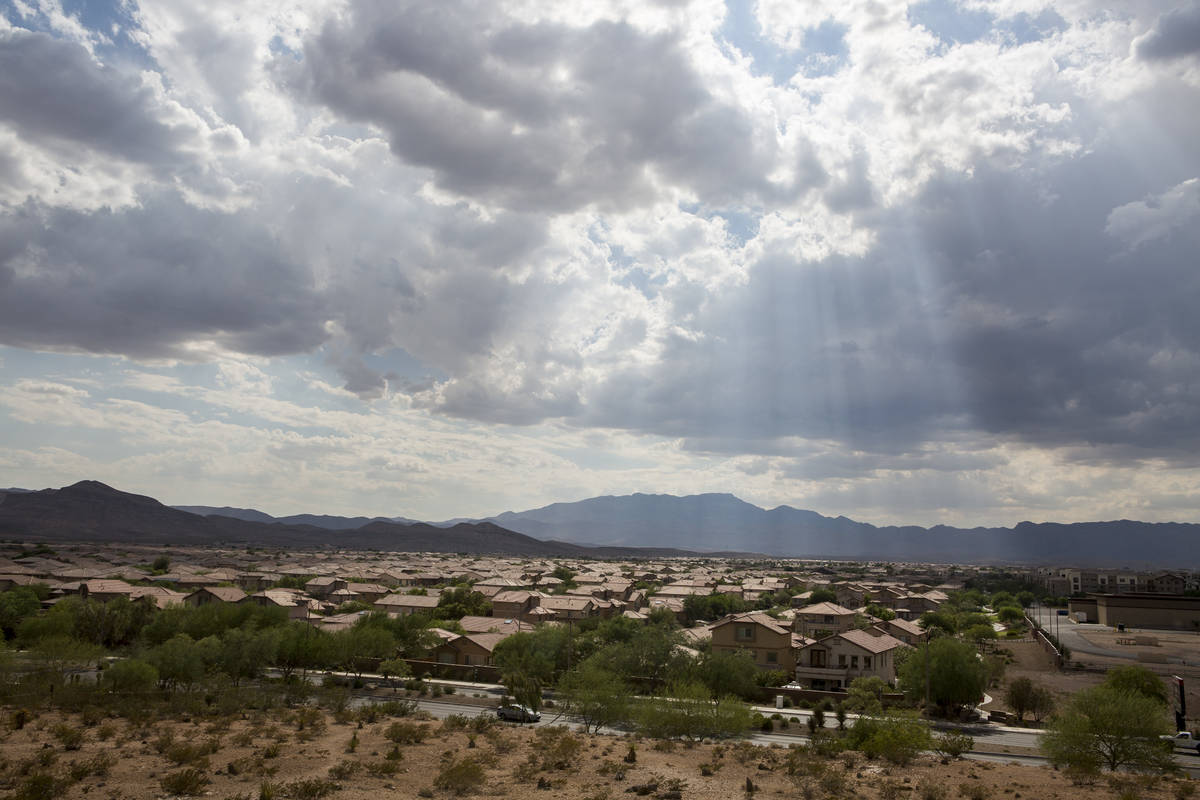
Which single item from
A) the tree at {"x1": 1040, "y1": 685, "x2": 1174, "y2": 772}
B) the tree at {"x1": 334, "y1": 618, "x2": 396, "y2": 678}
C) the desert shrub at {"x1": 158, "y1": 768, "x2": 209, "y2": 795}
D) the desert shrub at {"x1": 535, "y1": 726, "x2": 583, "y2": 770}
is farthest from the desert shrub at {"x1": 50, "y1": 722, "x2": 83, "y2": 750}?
the tree at {"x1": 1040, "y1": 685, "x2": 1174, "y2": 772}

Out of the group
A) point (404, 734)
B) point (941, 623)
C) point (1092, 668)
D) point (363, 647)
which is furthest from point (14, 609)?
point (1092, 668)

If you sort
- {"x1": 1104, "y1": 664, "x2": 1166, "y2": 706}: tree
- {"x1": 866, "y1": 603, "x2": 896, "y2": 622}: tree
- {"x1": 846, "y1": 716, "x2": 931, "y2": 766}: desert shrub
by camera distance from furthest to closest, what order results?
{"x1": 866, "y1": 603, "x2": 896, "y2": 622}: tree < {"x1": 1104, "y1": 664, "x2": 1166, "y2": 706}: tree < {"x1": 846, "y1": 716, "x2": 931, "y2": 766}: desert shrub

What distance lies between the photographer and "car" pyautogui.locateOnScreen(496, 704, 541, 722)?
47.0 m

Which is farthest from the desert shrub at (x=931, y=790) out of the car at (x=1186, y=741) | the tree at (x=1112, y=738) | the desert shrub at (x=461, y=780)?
the car at (x=1186, y=741)

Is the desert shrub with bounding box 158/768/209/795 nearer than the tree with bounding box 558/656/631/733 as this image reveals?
Yes

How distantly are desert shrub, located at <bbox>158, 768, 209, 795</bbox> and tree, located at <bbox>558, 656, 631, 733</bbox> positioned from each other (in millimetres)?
20919

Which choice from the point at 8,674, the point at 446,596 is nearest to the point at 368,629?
the point at 8,674

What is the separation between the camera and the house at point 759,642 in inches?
2512

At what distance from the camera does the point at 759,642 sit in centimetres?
6406

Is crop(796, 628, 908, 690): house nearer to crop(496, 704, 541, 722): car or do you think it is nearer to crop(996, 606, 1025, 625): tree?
crop(496, 704, 541, 722): car

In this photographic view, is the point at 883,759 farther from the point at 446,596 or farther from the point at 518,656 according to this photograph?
the point at 446,596

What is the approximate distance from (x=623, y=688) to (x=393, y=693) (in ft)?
59.6

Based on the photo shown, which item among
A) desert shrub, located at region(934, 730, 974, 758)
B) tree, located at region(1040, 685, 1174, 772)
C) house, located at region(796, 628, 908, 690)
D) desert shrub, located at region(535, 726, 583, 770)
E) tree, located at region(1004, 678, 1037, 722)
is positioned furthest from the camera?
house, located at region(796, 628, 908, 690)

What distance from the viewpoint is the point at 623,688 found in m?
47.1
